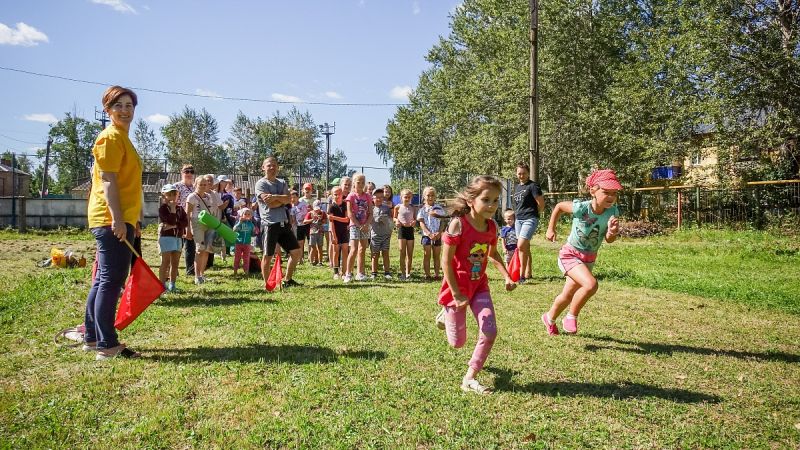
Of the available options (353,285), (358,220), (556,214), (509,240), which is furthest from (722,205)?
(556,214)

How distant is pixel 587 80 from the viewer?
30875mm

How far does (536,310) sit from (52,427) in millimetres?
5649

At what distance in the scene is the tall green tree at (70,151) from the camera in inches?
3403

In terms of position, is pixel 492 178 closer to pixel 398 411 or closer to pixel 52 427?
pixel 398 411

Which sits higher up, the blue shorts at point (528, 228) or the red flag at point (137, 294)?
the blue shorts at point (528, 228)

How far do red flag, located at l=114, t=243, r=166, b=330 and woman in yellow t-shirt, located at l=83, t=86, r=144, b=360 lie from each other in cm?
24

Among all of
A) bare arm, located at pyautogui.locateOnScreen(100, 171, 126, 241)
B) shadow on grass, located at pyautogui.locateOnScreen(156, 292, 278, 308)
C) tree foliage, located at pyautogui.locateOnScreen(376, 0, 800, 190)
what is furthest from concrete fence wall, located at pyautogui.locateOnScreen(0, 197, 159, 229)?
bare arm, located at pyautogui.locateOnScreen(100, 171, 126, 241)

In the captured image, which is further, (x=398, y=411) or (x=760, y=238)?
(x=760, y=238)

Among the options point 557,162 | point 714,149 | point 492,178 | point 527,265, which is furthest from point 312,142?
point 492,178

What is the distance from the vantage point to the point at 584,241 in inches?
225

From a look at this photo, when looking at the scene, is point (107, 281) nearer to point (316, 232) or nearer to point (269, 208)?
point (269, 208)

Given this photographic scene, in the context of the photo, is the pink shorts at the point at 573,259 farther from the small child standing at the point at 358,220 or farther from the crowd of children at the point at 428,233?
the small child standing at the point at 358,220

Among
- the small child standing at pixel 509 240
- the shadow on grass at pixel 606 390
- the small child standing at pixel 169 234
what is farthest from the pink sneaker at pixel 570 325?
the small child standing at pixel 169 234

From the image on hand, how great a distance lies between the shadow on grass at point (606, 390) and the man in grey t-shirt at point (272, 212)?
5.11 m
